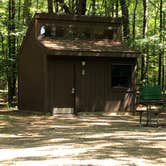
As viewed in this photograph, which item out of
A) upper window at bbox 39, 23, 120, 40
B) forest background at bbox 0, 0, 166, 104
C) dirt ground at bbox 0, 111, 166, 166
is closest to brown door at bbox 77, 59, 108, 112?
upper window at bbox 39, 23, 120, 40

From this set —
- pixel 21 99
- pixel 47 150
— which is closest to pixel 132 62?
pixel 21 99

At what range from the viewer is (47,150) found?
10.8 m

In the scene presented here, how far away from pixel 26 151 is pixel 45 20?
12.6 meters

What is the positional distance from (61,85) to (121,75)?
2828 millimetres

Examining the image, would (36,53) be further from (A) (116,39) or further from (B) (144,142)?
(B) (144,142)

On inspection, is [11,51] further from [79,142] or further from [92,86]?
[79,142]

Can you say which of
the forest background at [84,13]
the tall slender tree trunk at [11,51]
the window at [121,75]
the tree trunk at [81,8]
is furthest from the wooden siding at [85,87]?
the tall slender tree trunk at [11,51]

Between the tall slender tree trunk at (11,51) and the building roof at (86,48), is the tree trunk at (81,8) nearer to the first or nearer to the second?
the tall slender tree trunk at (11,51)

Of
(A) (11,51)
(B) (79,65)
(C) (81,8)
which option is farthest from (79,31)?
(A) (11,51)

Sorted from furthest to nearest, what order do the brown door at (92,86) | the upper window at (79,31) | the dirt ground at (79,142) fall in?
the upper window at (79,31) → the brown door at (92,86) → the dirt ground at (79,142)

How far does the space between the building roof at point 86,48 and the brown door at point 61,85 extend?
0.63m

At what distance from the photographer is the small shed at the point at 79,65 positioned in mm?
21250

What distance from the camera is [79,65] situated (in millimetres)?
21562

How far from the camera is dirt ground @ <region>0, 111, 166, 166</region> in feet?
30.7
